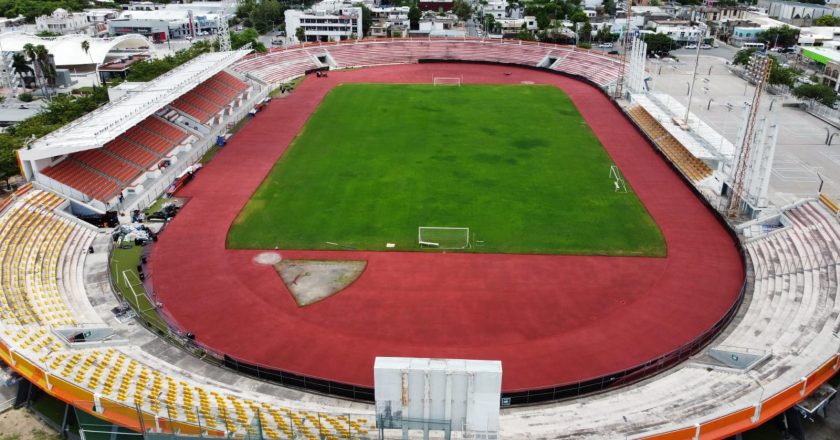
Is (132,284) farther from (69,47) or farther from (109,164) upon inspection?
(69,47)

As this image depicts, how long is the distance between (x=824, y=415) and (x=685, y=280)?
12.1 meters

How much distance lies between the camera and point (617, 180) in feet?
176

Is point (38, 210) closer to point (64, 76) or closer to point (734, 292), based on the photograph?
point (734, 292)

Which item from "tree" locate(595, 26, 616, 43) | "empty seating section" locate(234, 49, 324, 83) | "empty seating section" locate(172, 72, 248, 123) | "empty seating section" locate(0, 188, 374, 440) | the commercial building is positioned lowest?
"empty seating section" locate(0, 188, 374, 440)

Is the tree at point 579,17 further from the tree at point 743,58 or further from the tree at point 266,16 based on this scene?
the tree at point 266,16

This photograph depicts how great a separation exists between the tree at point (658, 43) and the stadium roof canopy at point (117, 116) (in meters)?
76.7

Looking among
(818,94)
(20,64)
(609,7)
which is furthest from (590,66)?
(20,64)

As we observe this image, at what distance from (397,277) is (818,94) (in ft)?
212

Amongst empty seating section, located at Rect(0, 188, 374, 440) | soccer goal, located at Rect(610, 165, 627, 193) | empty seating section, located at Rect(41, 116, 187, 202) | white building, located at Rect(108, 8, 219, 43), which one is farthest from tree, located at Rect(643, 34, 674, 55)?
empty seating section, located at Rect(0, 188, 374, 440)

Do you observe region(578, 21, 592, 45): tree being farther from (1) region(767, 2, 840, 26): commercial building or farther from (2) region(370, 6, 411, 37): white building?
(1) region(767, 2, 840, 26): commercial building

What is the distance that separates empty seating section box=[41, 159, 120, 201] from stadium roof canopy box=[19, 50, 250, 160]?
6.19ft

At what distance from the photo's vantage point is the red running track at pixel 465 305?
30.8 m

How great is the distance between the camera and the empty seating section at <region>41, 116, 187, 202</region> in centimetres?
4678

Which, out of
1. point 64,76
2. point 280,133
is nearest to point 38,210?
point 280,133
